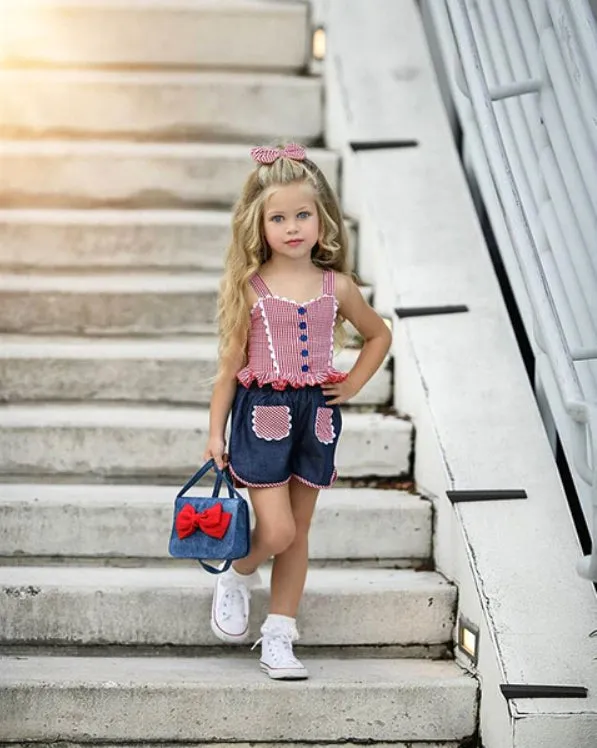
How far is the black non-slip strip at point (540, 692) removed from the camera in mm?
2844

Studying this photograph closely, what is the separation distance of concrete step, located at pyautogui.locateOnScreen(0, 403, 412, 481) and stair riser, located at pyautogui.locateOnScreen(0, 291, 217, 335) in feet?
1.87

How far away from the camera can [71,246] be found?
14.6 feet

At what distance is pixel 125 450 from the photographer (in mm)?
3717

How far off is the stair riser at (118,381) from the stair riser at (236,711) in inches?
44.5

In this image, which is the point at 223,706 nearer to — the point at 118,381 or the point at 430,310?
the point at 118,381

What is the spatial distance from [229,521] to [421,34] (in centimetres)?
250

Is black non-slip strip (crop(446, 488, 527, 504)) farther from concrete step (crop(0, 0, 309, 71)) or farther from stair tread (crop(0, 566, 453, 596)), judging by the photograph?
concrete step (crop(0, 0, 309, 71))

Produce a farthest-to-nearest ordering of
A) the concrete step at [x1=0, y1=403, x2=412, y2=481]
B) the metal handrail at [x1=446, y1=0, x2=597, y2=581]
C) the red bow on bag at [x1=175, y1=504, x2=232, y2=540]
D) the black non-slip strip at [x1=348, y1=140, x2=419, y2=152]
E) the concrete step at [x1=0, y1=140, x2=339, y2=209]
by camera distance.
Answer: the concrete step at [x1=0, y1=140, x2=339, y2=209] → the black non-slip strip at [x1=348, y1=140, x2=419, y2=152] → the concrete step at [x1=0, y1=403, x2=412, y2=481] → the red bow on bag at [x1=175, y1=504, x2=232, y2=540] → the metal handrail at [x1=446, y1=0, x2=597, y2=581]

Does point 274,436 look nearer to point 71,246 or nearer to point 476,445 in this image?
point 476,445

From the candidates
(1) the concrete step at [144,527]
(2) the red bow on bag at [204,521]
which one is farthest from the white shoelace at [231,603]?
(1) the concrete step at [144,527]

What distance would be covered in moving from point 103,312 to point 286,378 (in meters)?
1.40

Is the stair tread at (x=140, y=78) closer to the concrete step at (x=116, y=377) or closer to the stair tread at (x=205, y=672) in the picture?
the concrete step at (x=116, y=377)

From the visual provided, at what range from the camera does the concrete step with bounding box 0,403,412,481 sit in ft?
12.1

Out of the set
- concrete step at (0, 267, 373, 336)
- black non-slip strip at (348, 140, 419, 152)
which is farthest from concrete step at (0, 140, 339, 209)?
concrete step at (0, 267, 373, 336)
